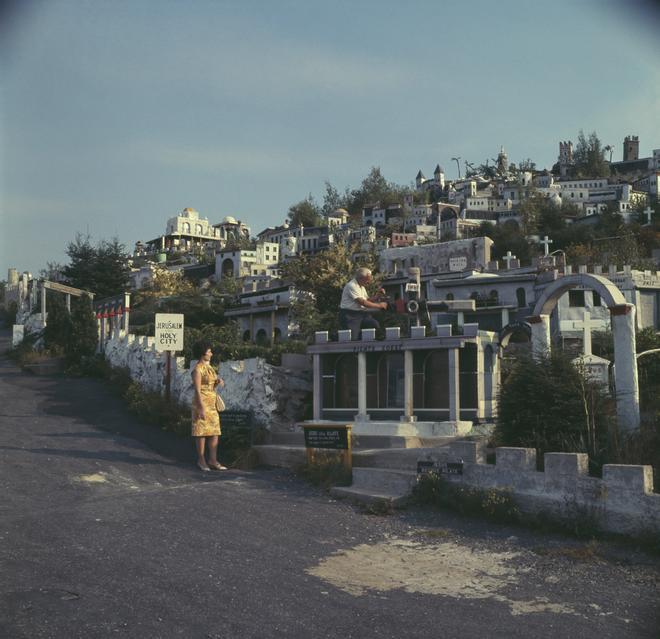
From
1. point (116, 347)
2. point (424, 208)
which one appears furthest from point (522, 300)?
point (424, 208)

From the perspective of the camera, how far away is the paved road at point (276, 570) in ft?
21.0

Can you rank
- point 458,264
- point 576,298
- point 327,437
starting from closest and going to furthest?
point 327,437
point 576,298
point 458,264

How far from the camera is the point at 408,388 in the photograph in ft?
54.8

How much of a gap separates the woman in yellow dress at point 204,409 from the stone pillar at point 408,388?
4548 mm

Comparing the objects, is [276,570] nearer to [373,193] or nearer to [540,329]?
[540,329]

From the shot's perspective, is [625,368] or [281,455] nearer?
[625,368]

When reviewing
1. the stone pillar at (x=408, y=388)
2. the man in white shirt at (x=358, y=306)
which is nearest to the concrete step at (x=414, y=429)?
the stone pillar at (x=408, y=388)

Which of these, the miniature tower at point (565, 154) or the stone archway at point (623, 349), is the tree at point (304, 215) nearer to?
the miniature tower at point (565, 154)

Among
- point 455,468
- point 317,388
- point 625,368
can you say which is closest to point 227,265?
point 317,388

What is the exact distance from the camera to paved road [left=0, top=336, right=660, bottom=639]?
21.0 ft

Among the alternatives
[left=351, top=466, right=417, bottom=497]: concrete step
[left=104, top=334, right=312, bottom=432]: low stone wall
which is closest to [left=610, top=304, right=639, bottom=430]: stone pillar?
[left=351, top=466, right=417, bottom=497]: concrete step

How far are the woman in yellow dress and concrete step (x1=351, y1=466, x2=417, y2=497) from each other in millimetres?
3132

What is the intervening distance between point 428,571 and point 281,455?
711 centimetres

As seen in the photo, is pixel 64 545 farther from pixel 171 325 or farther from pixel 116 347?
pixel 116 347
